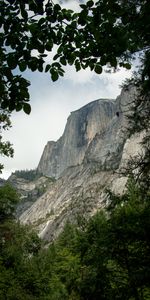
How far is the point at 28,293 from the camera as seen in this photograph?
70.8 feet

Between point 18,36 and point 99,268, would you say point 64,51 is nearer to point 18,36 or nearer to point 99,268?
point 18,36

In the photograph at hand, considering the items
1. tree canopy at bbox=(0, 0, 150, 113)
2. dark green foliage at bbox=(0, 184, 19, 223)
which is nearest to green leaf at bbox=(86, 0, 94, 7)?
tree canopy at bbox=(0, 0, 150, 113)

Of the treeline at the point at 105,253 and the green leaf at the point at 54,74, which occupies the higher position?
the treeline at the point at 105,253

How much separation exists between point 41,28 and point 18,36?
219 mm

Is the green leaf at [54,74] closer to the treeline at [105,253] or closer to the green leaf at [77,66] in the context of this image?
the green leaf at [77,66]

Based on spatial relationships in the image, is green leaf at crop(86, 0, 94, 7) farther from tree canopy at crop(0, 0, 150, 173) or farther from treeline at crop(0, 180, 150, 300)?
treeline at crop(0, 180, 150, 300)

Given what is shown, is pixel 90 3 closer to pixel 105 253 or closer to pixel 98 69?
pixel 98 69

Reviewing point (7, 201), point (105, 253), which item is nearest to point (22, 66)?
point (105, 253)

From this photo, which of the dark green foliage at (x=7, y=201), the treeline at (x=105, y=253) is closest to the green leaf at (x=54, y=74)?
the treeline at (x=105, y=253)

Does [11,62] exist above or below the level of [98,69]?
below

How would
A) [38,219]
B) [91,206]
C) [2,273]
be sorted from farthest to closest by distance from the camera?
[38,219] < [91,206] < [2,273]

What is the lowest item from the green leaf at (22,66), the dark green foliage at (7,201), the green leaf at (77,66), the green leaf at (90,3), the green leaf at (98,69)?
the green leaf at (22,66)

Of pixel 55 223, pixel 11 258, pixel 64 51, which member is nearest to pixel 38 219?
pixel 55 223

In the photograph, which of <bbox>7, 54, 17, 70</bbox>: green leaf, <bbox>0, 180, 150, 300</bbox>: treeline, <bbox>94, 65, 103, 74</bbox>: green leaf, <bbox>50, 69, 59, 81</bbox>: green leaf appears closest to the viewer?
<bbox>7, 54, 17, 70</bbox>: green leaf
